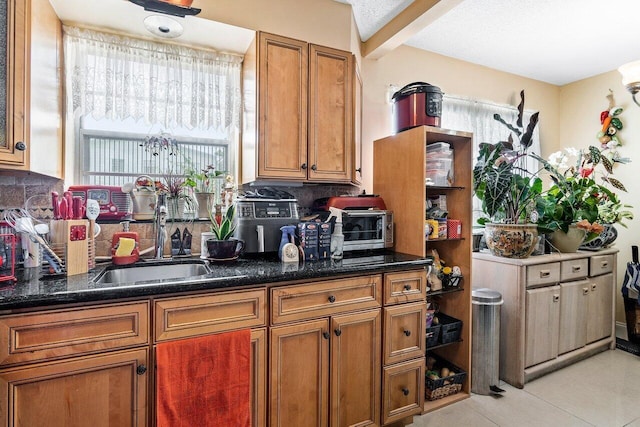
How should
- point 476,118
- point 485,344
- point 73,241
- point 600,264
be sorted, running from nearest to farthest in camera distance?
point 73,241, point 485,344, point 600,264, point 476,118

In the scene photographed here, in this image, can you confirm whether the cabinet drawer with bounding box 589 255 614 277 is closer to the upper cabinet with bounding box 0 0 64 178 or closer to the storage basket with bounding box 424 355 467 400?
the storage basket with bounding box 424 355 467 400

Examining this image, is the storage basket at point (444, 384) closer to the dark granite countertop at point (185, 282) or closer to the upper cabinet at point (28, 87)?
the dark granite countertop at point (185, 282)

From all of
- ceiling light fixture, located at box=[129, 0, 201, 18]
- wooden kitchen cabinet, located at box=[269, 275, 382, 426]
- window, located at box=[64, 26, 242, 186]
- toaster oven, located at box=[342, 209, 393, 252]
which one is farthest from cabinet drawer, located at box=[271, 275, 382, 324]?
ceiling light fixture, located at box=[129, 0, 201, 18]

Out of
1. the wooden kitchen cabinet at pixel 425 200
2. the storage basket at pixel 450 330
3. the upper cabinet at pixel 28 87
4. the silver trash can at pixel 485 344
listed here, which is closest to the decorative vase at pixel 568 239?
the silver trash can at pixel 485 344

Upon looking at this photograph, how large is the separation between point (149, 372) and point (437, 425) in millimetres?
1663

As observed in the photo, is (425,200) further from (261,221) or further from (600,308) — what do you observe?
(600,308)

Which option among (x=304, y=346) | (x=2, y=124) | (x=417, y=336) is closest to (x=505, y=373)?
(x=417, y=336)

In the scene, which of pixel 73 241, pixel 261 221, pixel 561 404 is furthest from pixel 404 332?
pixel 73 241

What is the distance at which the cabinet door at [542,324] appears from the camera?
2.35 m

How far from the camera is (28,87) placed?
1.33 meters

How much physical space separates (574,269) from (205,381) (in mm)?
2932

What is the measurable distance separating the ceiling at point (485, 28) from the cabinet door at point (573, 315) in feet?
6.92

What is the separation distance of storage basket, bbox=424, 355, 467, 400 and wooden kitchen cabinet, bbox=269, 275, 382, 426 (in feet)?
1.74

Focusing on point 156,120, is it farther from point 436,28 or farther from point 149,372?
point 436,28
